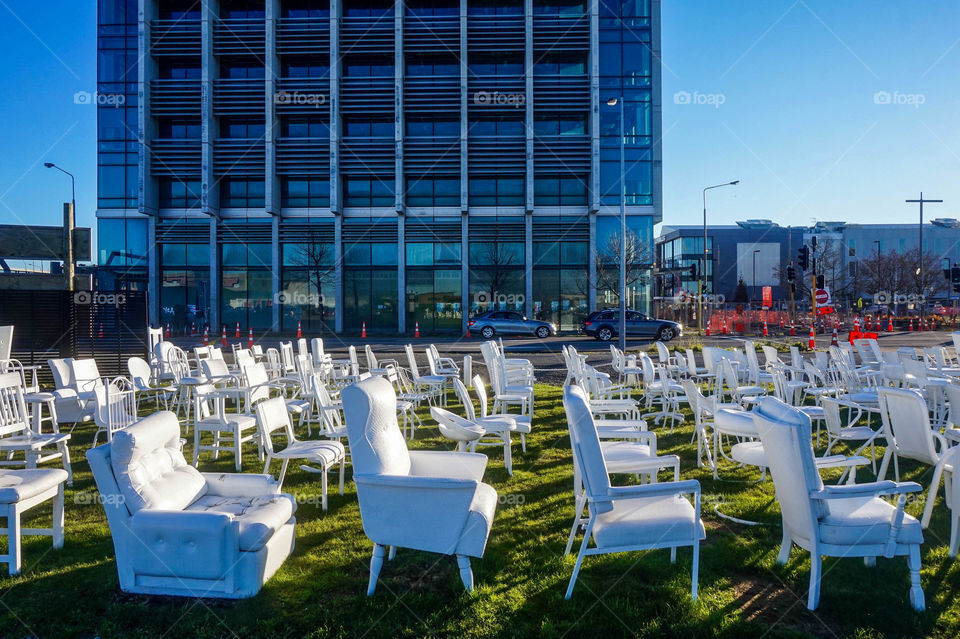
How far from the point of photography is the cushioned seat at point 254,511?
3.62 metres

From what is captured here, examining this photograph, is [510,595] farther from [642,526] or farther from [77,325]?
[77,325]

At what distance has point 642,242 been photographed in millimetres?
30578

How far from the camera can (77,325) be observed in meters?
12.6

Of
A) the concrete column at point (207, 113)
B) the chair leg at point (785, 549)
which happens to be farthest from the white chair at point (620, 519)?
the concrete column at point (207, 113)

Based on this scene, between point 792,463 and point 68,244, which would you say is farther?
point 68,244

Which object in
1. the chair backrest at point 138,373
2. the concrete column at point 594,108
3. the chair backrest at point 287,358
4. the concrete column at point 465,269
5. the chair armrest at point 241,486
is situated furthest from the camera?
the concrete column at point 465,269

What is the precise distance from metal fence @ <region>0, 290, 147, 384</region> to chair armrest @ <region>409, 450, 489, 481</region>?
1060 centimetres

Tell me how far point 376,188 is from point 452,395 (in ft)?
72.0

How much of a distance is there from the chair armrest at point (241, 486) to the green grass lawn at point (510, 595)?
0.52 metres

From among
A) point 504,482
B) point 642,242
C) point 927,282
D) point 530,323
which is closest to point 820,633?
point 504,482

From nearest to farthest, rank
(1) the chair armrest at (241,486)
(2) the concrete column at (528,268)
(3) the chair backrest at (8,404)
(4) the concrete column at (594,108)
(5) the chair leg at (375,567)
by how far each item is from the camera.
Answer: (5) the chair leg at (375,567) → (1) the chair armrest at (241,486) → (3) the chair backrest at (8,404) → (4) the concrete column at (594,108) → (2) the concrete column at (528,268)

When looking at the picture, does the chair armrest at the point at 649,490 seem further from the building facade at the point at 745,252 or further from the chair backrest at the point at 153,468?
the building facade at the point at 745,252

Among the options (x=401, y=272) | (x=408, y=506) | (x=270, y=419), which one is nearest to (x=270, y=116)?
(x=401, y=272)

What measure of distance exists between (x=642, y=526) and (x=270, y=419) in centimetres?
356
